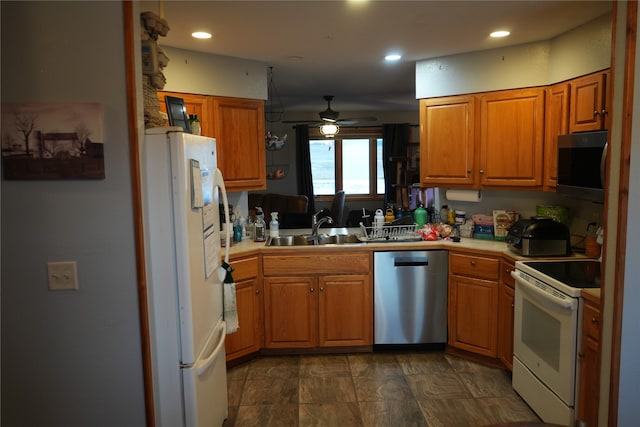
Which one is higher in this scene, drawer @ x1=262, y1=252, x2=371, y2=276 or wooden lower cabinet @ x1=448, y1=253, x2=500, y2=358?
drawer @ x1=262, y1=252, x2=371, y2=276

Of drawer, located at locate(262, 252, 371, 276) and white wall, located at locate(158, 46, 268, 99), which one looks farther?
drawer, located at locate(262, 252, 371, 276)

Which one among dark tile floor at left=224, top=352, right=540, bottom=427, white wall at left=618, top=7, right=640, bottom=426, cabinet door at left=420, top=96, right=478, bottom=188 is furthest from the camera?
cabinet door at left=420, top=96, right=478, bottom=188

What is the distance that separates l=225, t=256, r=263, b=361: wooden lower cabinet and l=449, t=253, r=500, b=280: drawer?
1.50 metres

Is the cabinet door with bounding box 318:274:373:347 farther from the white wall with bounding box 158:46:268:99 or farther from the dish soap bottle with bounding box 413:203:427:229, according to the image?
the white wall with bounding box 158:46:268:99

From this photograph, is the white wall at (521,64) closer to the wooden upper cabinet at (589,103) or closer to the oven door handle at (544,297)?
the wooden upper cabinet at (589,103)

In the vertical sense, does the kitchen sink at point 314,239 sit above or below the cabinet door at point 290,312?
above

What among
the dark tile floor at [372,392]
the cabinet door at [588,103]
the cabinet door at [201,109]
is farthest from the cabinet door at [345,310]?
the cabinet door at [588,103]

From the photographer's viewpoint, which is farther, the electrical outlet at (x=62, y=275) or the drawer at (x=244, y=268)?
the drawer at (x=244, y=268)

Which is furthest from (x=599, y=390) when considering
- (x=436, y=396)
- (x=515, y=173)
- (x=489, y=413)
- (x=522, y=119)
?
(x=522, y=119)

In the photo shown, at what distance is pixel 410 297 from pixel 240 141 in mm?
1822

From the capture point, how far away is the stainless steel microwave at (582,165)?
263 cm

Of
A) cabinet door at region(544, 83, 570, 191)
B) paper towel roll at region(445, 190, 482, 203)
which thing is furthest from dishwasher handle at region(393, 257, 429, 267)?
cabinet door at region(544, 83, 570, 191)

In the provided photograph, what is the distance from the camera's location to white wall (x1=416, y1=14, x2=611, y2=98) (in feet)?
9.49

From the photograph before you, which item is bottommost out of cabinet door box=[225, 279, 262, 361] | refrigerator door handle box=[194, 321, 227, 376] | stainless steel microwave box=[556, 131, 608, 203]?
cabinet door box=[225, 279, 262, 361]
